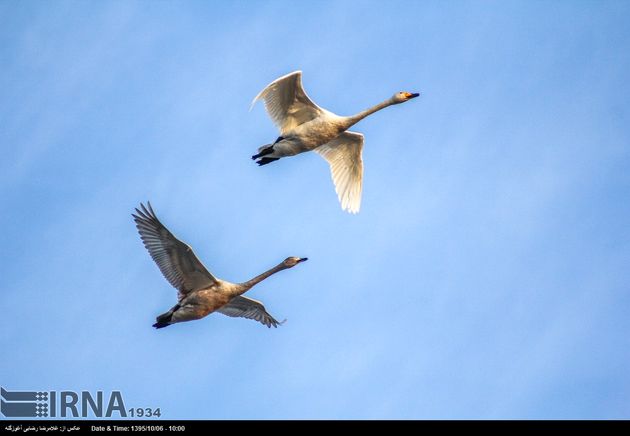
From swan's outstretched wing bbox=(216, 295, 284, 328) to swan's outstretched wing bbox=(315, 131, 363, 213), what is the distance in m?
4.33

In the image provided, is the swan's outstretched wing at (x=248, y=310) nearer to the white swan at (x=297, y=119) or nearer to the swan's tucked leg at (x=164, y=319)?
the swan's tucked leg at (x=164, y=319)

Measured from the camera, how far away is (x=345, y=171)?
101ft

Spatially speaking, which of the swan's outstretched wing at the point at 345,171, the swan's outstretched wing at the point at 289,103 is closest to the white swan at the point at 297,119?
the swan's outstretched wing at the point at 289,103

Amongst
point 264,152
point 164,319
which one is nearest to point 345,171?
point 264,152

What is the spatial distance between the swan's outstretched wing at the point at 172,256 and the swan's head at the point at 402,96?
25.7 ft

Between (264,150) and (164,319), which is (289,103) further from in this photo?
(164,319)

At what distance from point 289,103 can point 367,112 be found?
7.35 ft

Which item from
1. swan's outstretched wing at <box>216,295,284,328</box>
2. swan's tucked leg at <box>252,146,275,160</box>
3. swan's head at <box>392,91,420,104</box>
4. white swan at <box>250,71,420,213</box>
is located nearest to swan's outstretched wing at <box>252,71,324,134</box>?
white swan at <box>250,71,420,213</box>

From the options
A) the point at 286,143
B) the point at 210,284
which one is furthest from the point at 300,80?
the point at 210,284

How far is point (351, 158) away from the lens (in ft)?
101
